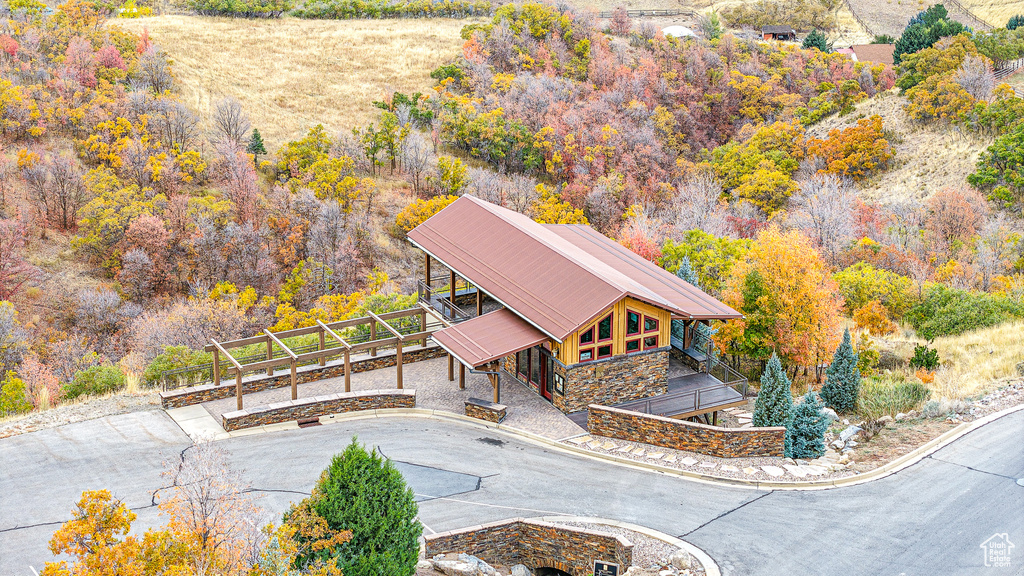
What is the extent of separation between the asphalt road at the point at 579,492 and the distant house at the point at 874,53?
6847cm

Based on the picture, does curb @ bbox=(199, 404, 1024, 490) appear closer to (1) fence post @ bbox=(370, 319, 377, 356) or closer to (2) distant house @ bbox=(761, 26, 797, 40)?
(1) fence post @ bbox=(370, 319, 377, 356)

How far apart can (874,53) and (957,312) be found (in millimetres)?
57798

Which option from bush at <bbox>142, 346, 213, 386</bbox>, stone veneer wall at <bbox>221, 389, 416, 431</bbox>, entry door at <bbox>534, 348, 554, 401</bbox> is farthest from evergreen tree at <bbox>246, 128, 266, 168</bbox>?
entry door at <bbox>534, 348, 554, 401</bbox>

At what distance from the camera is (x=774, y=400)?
977 inches

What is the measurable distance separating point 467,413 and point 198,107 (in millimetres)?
43370

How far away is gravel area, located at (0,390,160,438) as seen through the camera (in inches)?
996

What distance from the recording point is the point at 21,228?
4612 centimetres

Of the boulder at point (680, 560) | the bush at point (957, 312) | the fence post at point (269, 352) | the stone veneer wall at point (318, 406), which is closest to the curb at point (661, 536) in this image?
the boulder at point (680, 560)

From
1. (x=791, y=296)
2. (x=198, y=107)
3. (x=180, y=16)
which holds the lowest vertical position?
(x=791, y=296)

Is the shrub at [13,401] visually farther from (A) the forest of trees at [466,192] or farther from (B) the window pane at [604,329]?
(B) the window pane at [604,329]

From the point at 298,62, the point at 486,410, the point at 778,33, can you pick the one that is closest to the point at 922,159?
the point at 778,33

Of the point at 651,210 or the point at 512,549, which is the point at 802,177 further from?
the point at 512,549

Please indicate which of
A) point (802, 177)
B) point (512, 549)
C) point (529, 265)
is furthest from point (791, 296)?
A: point (802, 177)

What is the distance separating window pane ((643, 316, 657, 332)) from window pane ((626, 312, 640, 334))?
244 millimetres
